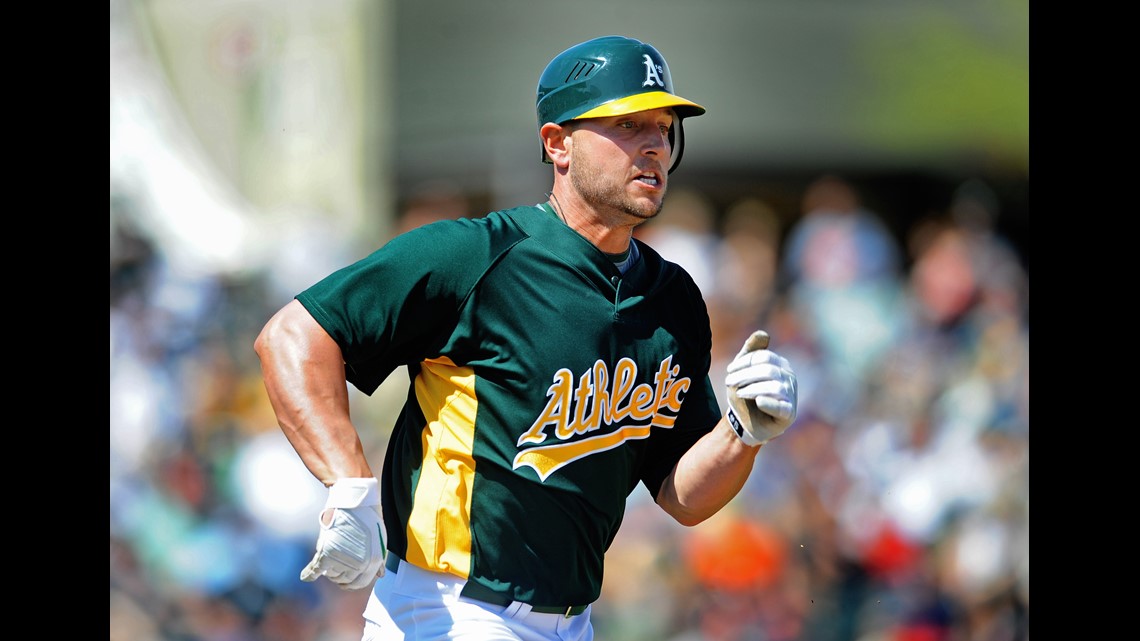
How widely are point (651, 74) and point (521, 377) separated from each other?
3.04 feet

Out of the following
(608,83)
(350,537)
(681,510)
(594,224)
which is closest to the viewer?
(350,537)

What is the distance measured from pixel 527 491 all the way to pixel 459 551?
0.24m

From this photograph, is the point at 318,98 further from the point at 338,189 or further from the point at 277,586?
the point at 277,586

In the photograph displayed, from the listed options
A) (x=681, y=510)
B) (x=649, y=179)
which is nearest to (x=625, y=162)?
(x=649, y=179)

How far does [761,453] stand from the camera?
789 cm

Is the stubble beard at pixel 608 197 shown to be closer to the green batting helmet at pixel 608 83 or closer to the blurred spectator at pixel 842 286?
the green batting helmet at pixel 608 83

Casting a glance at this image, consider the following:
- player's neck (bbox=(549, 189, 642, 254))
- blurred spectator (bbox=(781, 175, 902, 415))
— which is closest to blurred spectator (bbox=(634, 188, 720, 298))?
blurred spectator (bbox=(781, 175, 902, 415))

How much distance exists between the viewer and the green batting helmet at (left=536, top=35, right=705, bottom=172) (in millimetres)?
3561

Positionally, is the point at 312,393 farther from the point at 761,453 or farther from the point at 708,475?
the point at 761,453

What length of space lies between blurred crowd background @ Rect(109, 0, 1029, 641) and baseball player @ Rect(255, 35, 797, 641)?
4156mm

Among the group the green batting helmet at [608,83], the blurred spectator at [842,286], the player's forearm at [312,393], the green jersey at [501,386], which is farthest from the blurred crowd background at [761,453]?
the player's forearm at [312,393]

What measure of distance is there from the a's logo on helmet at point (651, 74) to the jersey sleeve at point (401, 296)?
2.12 feet

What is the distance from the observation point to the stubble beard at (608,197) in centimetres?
359

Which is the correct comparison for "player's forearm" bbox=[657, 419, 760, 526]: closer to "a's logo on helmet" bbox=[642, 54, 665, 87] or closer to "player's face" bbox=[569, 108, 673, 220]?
"player's face" bbox=[569, 108, 673, 220]
